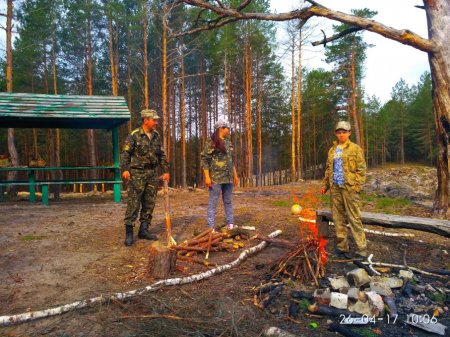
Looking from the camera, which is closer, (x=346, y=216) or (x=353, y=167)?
(x=353, y=167)

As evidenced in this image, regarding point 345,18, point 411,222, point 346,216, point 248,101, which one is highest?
point 248,101

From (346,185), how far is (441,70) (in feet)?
14.3

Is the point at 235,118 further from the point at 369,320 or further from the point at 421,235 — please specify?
the point at 369,320

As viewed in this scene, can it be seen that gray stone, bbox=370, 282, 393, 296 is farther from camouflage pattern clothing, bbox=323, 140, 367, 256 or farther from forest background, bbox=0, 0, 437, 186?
forest background, bbox=0, 0, 437, 186

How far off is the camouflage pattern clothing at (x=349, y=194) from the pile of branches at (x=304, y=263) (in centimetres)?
86

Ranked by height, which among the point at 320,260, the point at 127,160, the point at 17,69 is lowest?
the point at 320,260

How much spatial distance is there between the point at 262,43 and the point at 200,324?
2481 cm

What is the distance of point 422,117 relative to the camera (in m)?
49.4

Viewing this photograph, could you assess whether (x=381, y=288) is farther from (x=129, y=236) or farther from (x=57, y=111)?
(x=57, y=111)

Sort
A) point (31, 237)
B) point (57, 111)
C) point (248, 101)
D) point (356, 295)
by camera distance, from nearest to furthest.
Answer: point (356, 295)
point (31, 237)
point (57, 111)
point (248, 101)

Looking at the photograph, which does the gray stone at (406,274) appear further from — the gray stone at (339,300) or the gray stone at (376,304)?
the gray stone at (339,300)

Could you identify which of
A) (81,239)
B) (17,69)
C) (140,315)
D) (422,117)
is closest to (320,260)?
(140,315)

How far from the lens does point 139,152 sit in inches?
234

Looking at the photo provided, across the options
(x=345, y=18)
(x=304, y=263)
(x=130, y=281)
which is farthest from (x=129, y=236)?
(x=345, y=18)
